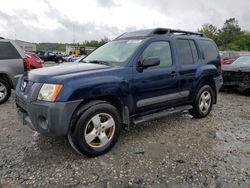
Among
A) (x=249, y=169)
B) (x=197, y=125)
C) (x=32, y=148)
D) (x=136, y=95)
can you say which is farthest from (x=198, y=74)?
(x=32, y=148)

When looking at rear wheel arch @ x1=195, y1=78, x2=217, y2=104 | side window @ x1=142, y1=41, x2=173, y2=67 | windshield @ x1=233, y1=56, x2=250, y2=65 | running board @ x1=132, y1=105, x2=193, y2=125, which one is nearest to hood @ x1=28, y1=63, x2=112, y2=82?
side window @ x1=142, y1=41, x2=173, y2=67

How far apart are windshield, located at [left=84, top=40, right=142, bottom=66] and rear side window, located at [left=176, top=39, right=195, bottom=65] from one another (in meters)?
1.03

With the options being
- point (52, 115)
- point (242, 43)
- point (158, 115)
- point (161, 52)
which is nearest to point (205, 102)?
point (158, 115)

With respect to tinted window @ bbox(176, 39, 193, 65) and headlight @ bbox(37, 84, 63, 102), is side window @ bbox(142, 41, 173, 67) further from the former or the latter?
headlight @ bbox(37, 84, 63, 102)

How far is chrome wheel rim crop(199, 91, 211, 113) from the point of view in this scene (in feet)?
18.3

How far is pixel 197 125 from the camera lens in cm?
518

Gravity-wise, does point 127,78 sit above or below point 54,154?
above

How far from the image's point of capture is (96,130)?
3.61 metres

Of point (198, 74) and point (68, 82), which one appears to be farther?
point (198, 74)

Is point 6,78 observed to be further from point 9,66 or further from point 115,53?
point 115,53

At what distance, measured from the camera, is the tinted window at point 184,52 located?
493cm

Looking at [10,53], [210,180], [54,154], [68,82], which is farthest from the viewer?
[10,53]

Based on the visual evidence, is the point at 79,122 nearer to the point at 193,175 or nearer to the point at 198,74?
the point at 193,175

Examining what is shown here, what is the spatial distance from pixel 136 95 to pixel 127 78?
34 cm
